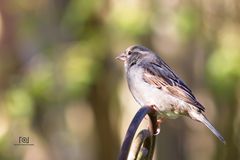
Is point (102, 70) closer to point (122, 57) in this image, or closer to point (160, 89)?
point (122, 57)

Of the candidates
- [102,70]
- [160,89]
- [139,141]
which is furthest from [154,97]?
[102,70]

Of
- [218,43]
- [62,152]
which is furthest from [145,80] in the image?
[62,152]

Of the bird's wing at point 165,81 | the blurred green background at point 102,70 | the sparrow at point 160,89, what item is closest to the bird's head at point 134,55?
the sparrow at point 160,89

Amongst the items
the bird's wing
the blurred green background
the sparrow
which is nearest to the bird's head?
the sparrow

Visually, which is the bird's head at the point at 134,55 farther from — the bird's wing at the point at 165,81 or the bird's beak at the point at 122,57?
the bird's wing at the point at 165,81

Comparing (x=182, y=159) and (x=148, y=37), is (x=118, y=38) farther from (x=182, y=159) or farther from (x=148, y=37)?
(x=182, y=159)
